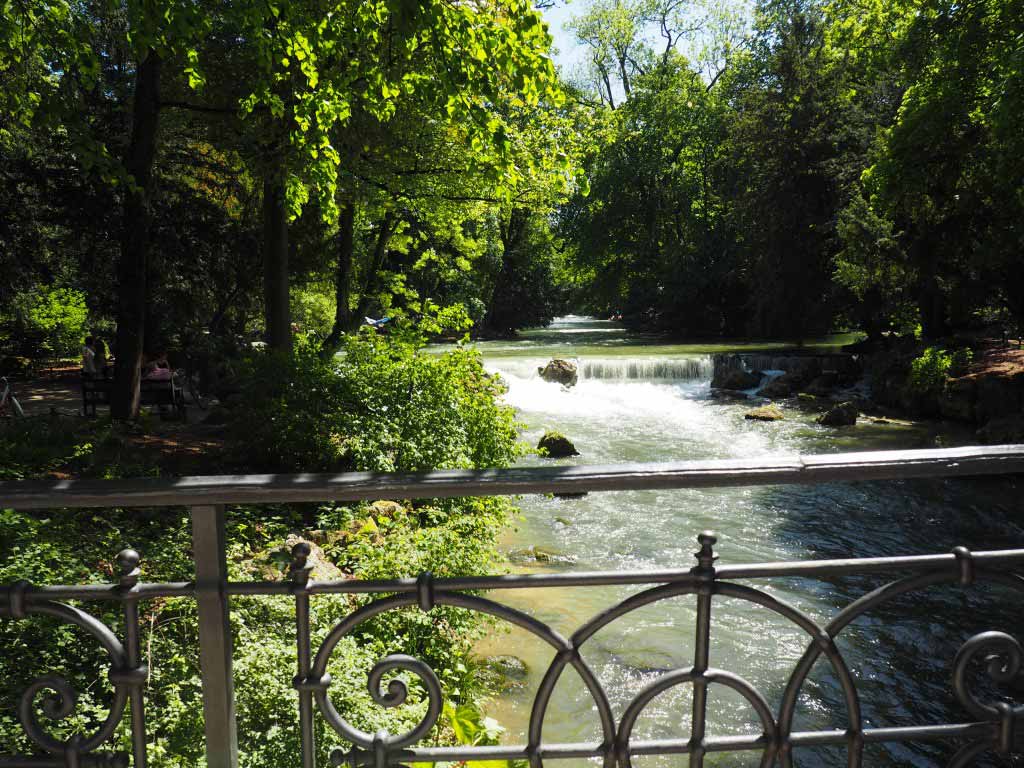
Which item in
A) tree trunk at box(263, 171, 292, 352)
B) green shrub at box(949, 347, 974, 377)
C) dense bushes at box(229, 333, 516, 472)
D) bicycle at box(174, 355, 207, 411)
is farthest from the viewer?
green shrub at box(949, 347, 974, 377)

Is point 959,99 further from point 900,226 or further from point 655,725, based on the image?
point 655,725

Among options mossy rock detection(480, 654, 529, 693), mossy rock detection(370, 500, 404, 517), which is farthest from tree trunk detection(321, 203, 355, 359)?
mossy rock detection(480, 654, 529, 693)

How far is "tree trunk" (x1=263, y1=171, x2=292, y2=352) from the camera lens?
11039mm

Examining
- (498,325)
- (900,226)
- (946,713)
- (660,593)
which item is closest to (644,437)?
(900,226)

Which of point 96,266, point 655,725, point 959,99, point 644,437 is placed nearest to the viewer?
point 655,725

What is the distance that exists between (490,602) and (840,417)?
58.5ft

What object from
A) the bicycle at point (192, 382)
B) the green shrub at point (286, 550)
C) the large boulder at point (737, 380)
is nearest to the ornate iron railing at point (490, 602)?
the green shrub at point (286, 550)

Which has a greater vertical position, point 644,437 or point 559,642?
point 559,642

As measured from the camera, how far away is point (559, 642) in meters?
1.78

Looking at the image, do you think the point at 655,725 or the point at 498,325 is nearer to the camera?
the point at 655,725

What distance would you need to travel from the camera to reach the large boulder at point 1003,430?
47.2 ft

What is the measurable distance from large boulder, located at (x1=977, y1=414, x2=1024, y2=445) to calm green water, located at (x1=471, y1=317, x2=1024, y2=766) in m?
0.92

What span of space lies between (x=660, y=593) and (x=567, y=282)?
5325 centimetres

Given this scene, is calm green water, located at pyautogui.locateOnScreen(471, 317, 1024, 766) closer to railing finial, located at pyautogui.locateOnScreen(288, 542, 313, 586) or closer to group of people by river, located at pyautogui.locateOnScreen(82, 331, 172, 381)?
railing finial, located at pyautogui.locateOnScreen(288, 542, 313, 586)
